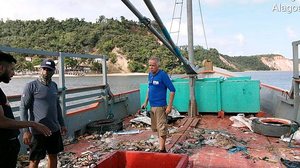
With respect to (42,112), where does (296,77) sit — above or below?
above

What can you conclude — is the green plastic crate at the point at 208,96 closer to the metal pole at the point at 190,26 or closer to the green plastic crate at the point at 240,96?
the green plastic crate at the point at 240,96

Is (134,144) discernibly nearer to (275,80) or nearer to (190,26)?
(190,26)

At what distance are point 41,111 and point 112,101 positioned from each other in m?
4.54

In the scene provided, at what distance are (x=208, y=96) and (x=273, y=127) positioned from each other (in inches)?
102

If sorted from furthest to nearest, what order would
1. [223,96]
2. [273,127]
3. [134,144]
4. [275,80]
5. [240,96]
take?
[275,80] → [223,96] → [240,96] → [273,127] → [134,144]

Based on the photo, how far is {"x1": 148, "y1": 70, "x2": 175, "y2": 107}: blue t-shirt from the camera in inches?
182

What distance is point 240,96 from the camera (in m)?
8.01

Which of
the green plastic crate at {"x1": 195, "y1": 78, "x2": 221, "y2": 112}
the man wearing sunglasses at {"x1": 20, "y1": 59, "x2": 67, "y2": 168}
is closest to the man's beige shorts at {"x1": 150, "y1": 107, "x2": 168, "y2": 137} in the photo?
the man wearing sunglasses at {"x1": 20, "y1": 59, "x2": 67, "y2": 168}

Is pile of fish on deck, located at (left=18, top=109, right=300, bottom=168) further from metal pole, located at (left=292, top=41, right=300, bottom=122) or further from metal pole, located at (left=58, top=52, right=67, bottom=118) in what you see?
metal pole, located at (left=292, top=41, right=300, bottom=122)

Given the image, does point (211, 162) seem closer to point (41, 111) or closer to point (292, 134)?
point (292, 134)

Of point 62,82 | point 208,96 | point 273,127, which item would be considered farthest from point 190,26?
point 62,82

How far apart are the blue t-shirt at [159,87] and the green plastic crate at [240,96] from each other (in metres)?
3.96

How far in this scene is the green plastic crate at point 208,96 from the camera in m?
8.23

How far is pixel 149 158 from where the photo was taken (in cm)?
313
